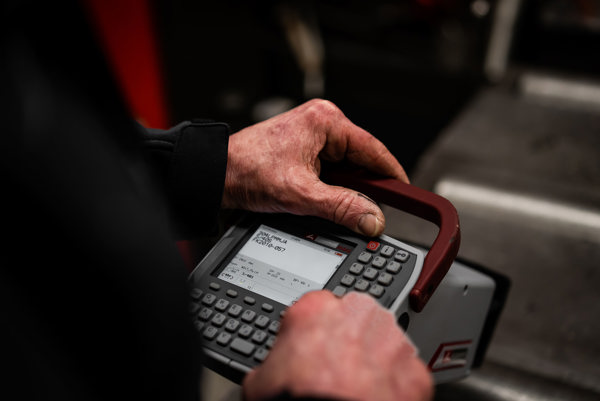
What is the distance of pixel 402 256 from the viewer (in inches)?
20.5

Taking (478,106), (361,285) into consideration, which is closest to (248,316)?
(361,285)

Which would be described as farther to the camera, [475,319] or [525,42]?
[525,42]

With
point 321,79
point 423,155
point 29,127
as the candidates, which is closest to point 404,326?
point 29,127

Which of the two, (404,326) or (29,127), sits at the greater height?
(29,127)

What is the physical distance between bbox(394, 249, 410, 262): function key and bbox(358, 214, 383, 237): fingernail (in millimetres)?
36

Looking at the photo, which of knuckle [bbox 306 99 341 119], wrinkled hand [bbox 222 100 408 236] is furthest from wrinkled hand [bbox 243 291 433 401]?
knuckle [bbox 306 99 341 119]

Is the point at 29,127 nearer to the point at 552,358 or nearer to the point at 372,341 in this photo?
the point at 372,341

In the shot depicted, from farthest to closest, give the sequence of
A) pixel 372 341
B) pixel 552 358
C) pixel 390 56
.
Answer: pixel 390 56, pixel 552 358, pixel 372 341

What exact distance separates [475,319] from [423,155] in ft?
1.42

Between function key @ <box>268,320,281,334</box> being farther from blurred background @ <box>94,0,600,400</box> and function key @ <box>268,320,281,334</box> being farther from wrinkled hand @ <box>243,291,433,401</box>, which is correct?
blurred background @ <box>94,0,600,400</box>

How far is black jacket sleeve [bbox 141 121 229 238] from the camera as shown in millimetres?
606

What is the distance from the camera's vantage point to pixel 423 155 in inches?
38.3

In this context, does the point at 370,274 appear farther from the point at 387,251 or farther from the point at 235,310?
the point at 235,310

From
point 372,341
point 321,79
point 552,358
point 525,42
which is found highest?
point 372,341
